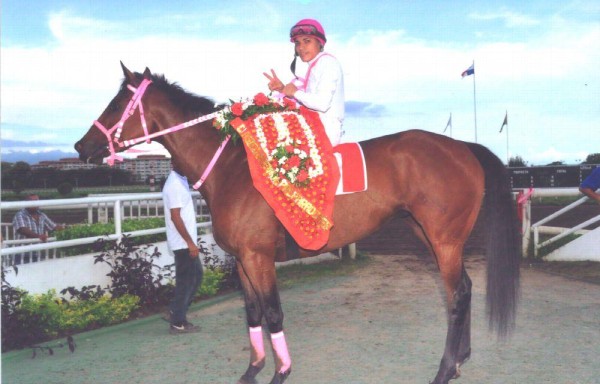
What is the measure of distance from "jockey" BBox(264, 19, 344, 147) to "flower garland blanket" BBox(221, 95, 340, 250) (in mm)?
158

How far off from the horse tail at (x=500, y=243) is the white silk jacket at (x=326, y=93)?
113 centimetres

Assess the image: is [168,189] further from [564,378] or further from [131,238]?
[564,378]

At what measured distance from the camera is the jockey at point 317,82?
3.97 m

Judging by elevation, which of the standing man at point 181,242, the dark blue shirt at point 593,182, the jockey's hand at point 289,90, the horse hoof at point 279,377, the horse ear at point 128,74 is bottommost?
the horse hoof at point 279,377

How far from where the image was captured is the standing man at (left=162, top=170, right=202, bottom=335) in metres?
5.53

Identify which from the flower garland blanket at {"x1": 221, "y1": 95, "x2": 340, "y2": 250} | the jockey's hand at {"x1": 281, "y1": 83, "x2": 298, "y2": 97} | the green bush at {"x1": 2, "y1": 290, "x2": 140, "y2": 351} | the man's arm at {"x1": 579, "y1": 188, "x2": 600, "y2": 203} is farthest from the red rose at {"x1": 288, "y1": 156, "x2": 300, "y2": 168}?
the man's arm at {"x1": 579, "y1": 188, "x2": 600, "y2": 203}

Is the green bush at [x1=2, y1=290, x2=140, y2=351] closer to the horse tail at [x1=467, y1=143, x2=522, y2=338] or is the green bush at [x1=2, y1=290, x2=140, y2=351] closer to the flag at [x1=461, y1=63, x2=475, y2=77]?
the horse tail at [x1=467, y1=143, x2=522, y2=338]

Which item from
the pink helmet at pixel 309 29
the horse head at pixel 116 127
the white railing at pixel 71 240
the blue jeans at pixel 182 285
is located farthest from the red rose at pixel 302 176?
the white railing at pixel 71 240

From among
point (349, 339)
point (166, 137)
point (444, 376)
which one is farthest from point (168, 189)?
point (444, 376)

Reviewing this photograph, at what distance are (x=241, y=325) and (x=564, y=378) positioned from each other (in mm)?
3109

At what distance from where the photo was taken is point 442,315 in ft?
19.7

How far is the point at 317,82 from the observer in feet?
13.1

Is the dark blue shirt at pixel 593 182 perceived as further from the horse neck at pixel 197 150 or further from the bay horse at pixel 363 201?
the horse neck at pixel 197 150

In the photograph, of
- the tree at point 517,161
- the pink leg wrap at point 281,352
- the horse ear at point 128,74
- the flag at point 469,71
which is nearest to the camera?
the pink leg wrap at point 281,352
